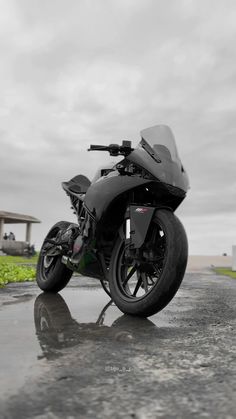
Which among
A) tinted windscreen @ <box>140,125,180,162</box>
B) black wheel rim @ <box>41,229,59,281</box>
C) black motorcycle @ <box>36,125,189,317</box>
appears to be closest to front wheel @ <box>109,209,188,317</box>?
black motorcycle @ <box>36,125,189,317</box>

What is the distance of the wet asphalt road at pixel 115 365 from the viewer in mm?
1634

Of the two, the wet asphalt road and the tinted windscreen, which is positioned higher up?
the tinted windscreen

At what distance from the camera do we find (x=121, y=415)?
1548mm

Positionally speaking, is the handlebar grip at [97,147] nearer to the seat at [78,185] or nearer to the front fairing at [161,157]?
the front fairing at [161,157]

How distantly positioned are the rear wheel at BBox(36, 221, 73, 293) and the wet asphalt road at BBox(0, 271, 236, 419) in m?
1.70

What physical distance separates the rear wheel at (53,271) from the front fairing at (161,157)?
2.22m

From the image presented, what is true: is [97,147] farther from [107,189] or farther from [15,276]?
[15,276]

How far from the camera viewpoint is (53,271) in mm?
6066

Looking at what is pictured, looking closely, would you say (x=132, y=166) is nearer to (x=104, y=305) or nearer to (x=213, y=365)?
(x=104, y=305)

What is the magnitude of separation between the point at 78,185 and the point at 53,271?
1.27 metres

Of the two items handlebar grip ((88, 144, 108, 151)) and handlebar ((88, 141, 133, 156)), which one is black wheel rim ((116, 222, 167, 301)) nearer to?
handlebar ((88, 141, 133, 156))

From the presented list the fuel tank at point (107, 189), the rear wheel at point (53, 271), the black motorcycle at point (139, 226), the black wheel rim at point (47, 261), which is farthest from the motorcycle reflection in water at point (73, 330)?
the black wheel rim at point (47, 261)

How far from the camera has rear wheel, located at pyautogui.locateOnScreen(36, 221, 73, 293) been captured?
19.6 feet

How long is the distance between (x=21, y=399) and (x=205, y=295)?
4933 mm
